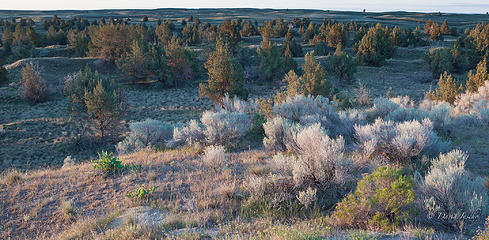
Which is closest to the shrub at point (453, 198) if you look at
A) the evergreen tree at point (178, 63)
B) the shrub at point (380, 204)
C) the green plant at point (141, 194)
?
the shrub at point (380, 204)

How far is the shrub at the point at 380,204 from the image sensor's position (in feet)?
12.6

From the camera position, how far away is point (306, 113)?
31.5 feet

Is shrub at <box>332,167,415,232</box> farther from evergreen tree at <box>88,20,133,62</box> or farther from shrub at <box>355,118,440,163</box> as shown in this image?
evergreen tree at <box>88,20,133,62</box>

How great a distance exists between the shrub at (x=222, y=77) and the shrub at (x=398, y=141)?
11.5m

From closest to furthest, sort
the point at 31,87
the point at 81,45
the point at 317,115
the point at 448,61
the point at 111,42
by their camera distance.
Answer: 1. the point at 317,115
2. the point at 31,87
3. the point at 448,61
4. the point at 111,42
5. the point at 81,45

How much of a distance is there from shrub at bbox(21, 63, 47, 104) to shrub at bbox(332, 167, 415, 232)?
2537cm

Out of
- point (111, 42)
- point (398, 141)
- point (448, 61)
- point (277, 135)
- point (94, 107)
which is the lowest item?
point (94, 107)

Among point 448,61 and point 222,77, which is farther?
point 448,61

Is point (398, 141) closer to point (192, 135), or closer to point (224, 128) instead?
point (224, 128)

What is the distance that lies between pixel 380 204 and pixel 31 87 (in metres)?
25.9

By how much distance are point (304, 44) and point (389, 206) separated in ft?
140

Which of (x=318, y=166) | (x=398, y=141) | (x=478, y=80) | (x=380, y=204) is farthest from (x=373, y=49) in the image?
(x=380, y=204)

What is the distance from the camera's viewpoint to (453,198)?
412cm

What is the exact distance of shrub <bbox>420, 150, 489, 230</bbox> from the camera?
3857 mm
